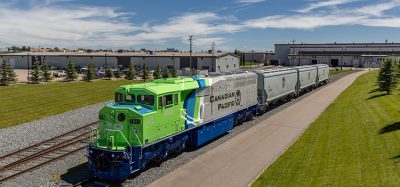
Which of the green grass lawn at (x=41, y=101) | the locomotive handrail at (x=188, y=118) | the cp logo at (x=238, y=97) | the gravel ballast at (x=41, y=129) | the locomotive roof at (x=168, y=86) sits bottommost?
the gravel ballast at (x=41, y=129)

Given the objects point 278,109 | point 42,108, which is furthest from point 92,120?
point 278,109

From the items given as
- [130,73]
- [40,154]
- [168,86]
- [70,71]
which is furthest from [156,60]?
[168,86]

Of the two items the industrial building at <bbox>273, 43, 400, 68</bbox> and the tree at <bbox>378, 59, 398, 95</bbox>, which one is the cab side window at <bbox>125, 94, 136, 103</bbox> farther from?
the industrial building at <bbox>273, 43, 400, 68</bbox>

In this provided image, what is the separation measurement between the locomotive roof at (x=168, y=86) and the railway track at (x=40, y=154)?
265 inches

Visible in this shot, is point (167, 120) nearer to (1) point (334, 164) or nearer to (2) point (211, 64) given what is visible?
(1) point (334, 164)

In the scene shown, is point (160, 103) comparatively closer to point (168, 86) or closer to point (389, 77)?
point (168, 86)

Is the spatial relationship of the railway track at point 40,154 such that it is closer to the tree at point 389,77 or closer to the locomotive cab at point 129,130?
the locomotive cab at point 129,130

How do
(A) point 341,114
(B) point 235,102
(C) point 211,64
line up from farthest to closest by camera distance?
(C) point 211,64 → (A) point 341,114 → (B) point 235,102

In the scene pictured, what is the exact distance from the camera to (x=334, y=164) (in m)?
16.9

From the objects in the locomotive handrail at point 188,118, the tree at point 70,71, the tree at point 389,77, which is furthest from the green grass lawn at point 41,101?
the tree at point 389,77

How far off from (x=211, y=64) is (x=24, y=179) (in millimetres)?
75844

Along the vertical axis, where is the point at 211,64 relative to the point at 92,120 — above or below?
above

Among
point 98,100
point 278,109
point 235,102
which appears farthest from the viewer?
point 98,100

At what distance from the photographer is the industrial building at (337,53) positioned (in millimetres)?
114125
